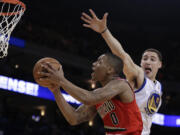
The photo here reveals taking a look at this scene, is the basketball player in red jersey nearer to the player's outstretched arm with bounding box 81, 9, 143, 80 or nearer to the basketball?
the basketball

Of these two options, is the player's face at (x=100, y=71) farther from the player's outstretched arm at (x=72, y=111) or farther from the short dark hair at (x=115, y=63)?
the player's outstretched arm at (x=72, y=111)

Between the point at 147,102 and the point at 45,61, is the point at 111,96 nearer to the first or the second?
the point at 45,61

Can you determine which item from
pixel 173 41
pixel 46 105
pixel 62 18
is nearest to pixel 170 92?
pixel 173 41

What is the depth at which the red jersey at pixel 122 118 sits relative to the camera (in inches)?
126

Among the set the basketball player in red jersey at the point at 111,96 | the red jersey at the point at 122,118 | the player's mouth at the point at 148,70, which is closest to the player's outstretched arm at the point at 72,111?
the basketball player in red jersey at the point at 111,96

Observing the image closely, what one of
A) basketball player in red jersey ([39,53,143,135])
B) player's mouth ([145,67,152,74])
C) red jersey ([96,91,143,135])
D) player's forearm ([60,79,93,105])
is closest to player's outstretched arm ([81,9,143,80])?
player's mouth ([145,67,152,74])

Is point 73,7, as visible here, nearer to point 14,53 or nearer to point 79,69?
point 79,69

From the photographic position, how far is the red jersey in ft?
10.5

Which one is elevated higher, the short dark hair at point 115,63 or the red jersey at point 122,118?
the short dark hair at point 115,63

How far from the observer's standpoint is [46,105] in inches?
615

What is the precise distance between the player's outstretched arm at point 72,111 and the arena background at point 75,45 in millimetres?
6519

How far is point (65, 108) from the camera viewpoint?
3.48 m

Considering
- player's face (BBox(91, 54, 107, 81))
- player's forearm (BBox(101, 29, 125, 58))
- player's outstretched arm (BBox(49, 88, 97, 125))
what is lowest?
player's outstretched arm (BBox(49, 88, 97, 125))

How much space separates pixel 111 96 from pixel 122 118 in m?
0.27
